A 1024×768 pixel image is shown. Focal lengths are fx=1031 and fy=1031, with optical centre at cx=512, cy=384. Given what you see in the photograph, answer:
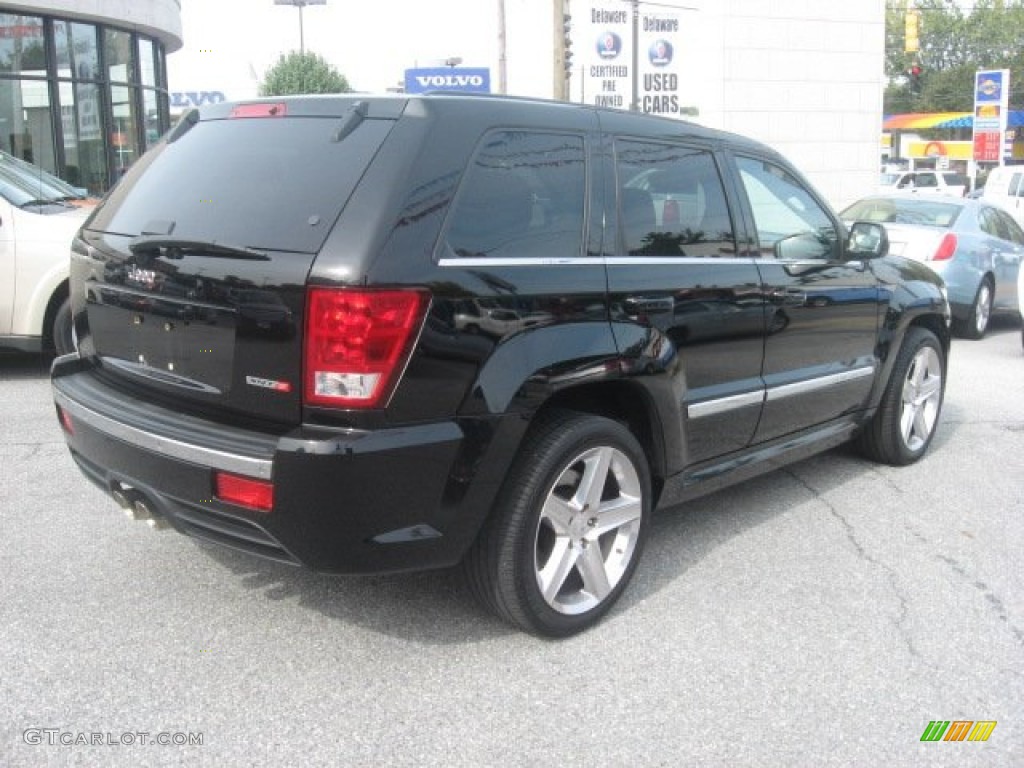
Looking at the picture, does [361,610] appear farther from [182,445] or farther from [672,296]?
[672,296]

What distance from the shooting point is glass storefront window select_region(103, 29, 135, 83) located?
16984 mm

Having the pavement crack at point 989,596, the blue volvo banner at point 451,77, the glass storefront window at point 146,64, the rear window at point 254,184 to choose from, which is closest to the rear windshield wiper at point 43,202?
the rear window at point 254,184

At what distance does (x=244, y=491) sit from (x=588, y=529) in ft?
4.03

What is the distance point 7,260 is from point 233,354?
16.4 feet

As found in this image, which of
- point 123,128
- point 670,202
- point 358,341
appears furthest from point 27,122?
point 358,341

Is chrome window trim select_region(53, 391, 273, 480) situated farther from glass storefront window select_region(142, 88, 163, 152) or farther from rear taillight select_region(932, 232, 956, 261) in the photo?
glass storefront window select_region(142, 88, 163, 152)

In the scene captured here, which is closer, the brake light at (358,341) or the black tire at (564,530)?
the brake light at (358,341)

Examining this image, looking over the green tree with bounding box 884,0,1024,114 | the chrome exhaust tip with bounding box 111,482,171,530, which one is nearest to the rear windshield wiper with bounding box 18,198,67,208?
the chrome exhaust tip with bounding box 111,482,171,530

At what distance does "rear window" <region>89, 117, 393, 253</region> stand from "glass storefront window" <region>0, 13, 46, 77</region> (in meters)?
13.3

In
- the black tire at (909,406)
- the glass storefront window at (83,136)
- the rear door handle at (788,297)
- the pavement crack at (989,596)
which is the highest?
the glass storefront window at (83,136)

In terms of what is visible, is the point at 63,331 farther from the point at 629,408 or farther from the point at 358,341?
the point at 358,341

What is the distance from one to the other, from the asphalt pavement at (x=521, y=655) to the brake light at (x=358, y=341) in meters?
0.97

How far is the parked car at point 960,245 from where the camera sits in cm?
1064

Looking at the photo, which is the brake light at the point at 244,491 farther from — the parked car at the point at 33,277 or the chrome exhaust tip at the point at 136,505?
the parked car at the point at 33,277
